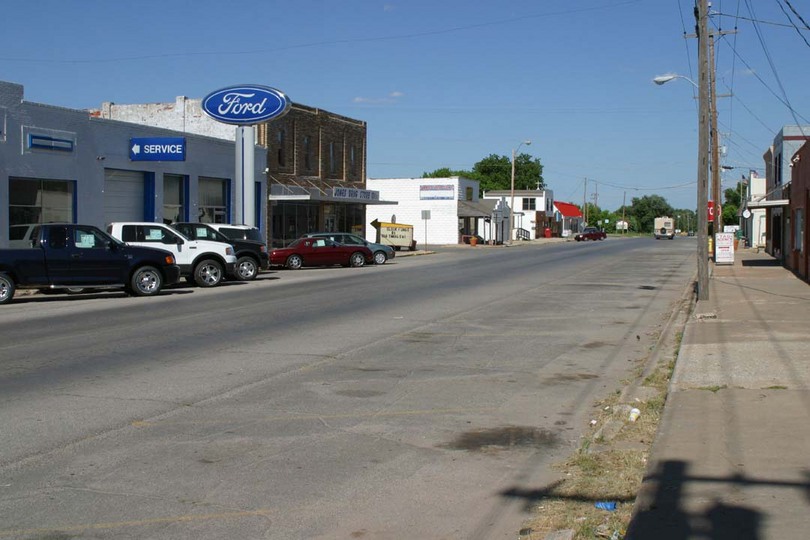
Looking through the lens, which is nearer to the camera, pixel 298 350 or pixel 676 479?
pixel 676 479

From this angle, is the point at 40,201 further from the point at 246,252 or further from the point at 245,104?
the point at 245,104

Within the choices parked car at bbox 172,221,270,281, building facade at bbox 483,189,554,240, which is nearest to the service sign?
parked car at bbox 172,221,270,281

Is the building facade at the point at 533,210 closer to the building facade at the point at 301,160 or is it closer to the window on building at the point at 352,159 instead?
the window on building at the point at 352,159

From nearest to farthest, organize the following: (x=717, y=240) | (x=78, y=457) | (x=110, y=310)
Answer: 1. (x=78, y=457)
2. (x=110, y=310)
3. (x=717, y=240)

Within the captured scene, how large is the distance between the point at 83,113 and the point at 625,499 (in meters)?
27.0

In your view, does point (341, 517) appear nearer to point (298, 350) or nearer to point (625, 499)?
point (625, 499)

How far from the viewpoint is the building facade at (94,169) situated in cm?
2622

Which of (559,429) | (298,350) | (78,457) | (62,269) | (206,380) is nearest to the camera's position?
(78,457)

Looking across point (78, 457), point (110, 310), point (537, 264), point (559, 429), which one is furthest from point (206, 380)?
point (537, 264)

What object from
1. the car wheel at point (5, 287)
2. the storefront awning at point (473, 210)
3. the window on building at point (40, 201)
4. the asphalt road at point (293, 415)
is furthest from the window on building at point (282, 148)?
the storefront awning at point (473, 210)

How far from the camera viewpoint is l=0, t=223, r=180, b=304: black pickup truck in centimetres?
1972

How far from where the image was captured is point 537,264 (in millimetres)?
38094

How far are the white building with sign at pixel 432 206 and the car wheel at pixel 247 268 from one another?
4289 centimetres

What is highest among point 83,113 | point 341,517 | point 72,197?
point 83,113
